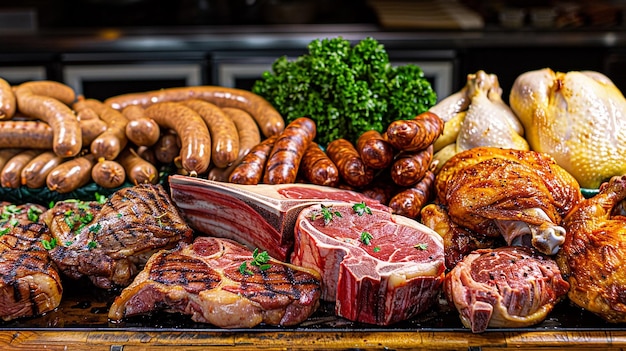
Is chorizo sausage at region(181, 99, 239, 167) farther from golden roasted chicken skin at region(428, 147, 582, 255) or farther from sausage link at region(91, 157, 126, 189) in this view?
golden roasted chicken skin at region(428, 147, 582, 255)

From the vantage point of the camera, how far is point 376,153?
2.89 meters

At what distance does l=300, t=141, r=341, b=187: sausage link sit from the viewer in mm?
2975

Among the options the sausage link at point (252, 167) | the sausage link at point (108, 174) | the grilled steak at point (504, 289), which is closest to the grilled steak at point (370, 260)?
the grilled steak at point (504, 289)

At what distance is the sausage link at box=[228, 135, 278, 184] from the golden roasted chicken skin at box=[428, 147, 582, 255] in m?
0.90

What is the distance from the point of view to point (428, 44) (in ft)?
21.2

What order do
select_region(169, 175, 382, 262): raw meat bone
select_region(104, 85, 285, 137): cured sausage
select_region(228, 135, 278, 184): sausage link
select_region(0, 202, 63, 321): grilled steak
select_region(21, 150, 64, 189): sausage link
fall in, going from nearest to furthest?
select_region(0, 202, 63, 321): grilled steak, select_region(169, 175, 382, 262): raw meat bone, select_region(228, 135, 278, 184): sausage link, select_region(21, 150, 64, 189): sausage link, select_region(104, 85, 285, 137): cured sausage

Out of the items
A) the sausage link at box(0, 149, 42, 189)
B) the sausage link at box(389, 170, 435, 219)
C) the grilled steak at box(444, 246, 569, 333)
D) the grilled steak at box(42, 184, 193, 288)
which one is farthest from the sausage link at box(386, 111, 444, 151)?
the sausage link at box(0, 149, 42, 189)

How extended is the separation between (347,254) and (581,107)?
62.4 inches

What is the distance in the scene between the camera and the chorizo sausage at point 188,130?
119 inches

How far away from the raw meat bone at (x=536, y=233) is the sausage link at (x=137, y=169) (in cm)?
176

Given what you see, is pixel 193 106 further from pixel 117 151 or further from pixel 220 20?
pixel 220 20

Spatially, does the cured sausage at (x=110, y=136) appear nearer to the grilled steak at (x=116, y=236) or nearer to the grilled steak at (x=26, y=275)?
the grilled steak at (x=116, y=236)

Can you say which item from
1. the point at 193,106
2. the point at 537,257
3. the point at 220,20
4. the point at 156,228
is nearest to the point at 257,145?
the point at 193,106

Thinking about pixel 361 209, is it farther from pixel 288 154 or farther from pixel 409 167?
pixel 288 154
